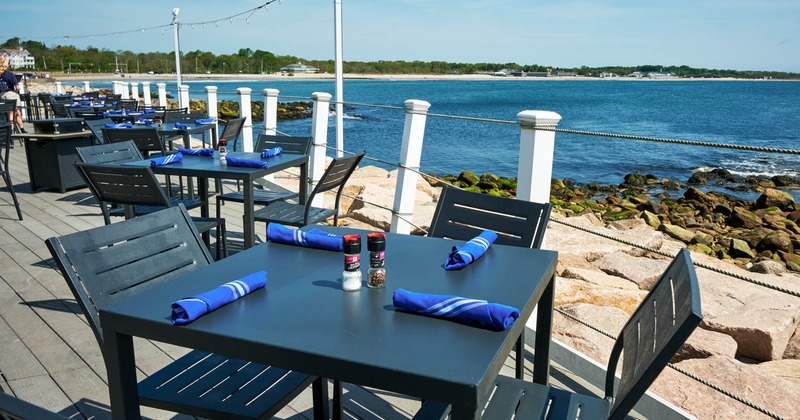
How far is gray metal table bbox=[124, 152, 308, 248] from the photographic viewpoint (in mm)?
3615

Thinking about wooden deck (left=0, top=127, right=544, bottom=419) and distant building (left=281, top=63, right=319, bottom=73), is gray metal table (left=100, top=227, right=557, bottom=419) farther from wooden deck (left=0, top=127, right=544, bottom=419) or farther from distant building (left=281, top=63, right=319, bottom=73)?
distant building (left=281, top=63, right=319, bottom=73)

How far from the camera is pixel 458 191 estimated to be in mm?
2518

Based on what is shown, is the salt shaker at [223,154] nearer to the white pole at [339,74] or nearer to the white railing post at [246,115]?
the white pole at [339,74]

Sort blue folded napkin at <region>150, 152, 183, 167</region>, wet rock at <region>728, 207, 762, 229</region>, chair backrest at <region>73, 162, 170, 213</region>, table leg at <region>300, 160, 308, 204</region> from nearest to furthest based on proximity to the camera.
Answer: chair backrest at <region>73, 162, 170, 213</region>, blue folded napkin at <region>150, 152, 183, 167</region>, table leg at <region>300, 160, 308, 204</region>, wet rock at <region>728, 207, 762, 229</region>

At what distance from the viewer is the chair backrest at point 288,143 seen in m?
4.67

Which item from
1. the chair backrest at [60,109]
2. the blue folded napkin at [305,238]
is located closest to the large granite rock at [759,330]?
the blue folded napkin at [305,238]

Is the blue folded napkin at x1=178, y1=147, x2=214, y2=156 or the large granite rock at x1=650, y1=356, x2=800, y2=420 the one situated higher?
the blue folded napkin at x1=178, y1=147, x2=214, y2=156

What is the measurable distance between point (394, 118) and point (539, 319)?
40284 millimetres

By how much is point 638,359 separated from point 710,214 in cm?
1134

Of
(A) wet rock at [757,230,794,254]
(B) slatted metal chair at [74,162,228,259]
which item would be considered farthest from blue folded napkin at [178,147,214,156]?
(A) wet rock at [757,230,794,254]

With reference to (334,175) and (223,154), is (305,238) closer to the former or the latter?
(334,175)

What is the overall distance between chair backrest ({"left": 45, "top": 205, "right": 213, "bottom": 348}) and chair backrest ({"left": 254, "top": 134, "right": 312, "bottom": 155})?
2.50m

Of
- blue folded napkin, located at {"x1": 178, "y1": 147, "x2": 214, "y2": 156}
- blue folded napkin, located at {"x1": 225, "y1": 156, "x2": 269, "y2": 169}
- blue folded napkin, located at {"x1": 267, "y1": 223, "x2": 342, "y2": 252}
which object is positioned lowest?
blue folded napkin, located at {"x1": 178, "y1": 147, "x2": 214, "y2": 156}

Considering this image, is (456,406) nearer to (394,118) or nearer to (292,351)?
(292,351)
